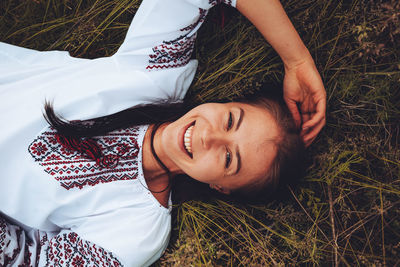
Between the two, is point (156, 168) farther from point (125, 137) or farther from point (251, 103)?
point (251, 103)

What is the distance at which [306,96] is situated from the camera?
5.68 feet

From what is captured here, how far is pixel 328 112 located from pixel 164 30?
124cm

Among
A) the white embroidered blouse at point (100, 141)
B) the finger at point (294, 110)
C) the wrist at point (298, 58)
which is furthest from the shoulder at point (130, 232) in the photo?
the wrist at point (298, 58)

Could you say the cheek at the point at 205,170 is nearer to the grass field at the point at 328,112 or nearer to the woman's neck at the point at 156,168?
the woman's neck at the point at 156,168

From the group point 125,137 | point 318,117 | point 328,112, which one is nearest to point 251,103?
point 318,117

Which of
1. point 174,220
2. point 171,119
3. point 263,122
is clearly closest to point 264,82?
point 263,122

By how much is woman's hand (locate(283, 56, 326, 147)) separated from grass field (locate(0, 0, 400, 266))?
0.24 m

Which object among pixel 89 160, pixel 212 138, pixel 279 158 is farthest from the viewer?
pixel 89 160

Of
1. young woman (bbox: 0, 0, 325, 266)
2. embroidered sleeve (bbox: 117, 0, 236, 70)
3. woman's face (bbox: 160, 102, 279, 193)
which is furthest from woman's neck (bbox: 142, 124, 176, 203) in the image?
embroidered sleeve (bbox: 117, 0, 236, 70)

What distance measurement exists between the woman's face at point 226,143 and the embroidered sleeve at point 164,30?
0.40m

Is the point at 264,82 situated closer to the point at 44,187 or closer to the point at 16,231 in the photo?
the point at 44,187

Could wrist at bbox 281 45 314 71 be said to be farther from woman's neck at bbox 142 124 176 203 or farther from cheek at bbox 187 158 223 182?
woman's neck at bbox 142 124 176 203

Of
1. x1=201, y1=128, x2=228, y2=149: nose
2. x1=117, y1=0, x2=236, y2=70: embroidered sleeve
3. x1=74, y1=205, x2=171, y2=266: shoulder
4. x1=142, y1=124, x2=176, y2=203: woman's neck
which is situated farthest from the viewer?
x1=142, y1=124, x2=176, y2=203: woman's neck

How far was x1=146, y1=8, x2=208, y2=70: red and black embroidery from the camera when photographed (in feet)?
5.48
